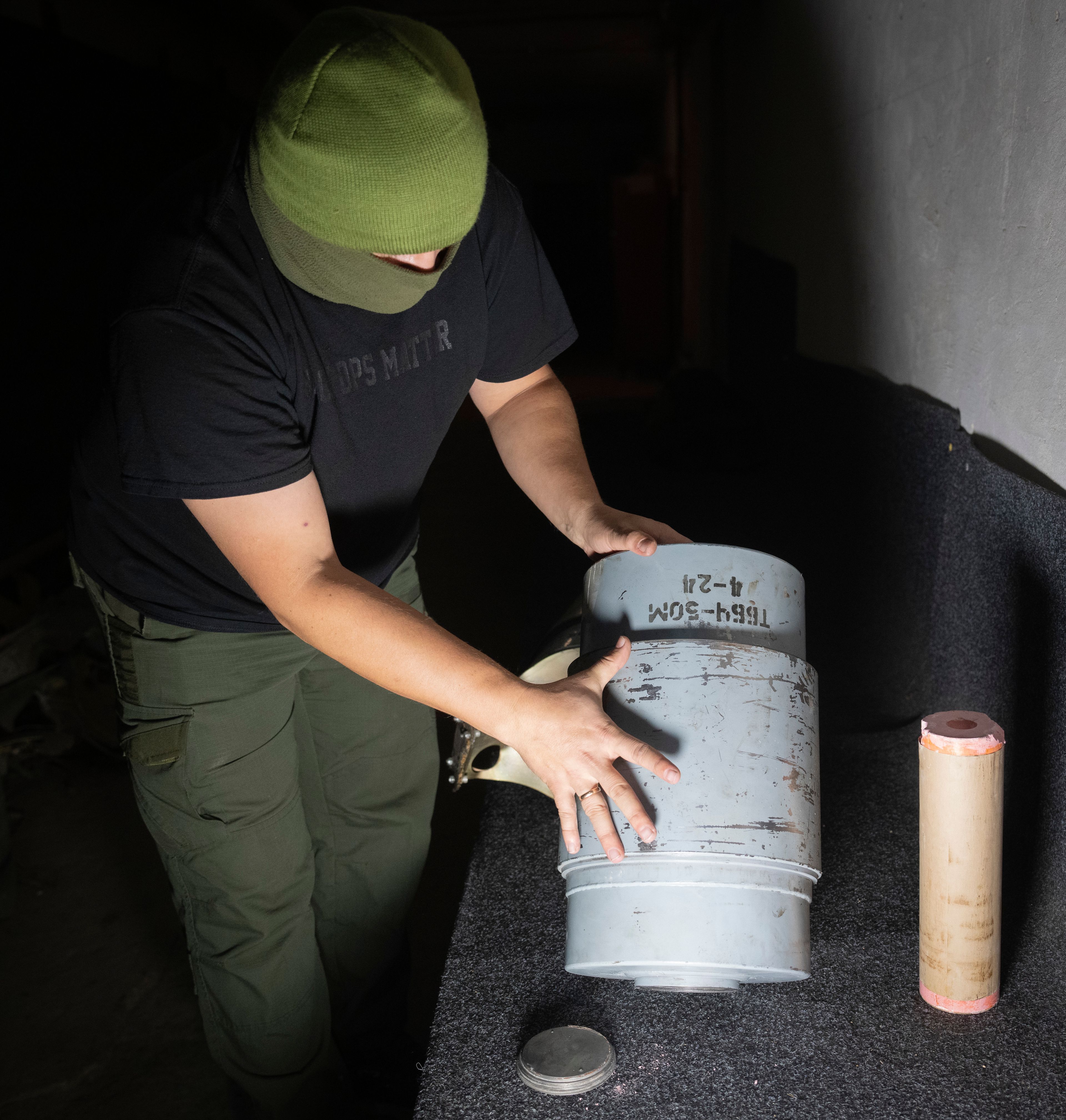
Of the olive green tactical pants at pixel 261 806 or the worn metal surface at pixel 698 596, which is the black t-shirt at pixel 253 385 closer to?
the olive green tactical pants at pixel 261 806

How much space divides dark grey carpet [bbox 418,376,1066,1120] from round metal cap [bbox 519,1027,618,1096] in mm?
14

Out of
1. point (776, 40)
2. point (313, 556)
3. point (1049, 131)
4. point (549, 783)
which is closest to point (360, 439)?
point (313, 556)

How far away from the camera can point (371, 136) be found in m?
0.80

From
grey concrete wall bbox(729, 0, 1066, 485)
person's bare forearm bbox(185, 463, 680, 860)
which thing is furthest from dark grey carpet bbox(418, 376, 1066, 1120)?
person's bare forearm bbox(185, 463, 680, 860)

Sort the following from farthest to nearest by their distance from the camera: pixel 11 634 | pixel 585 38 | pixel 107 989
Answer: pixel 585 38
pixel 11 634
pixel 107 989

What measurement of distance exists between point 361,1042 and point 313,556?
848 millimetres

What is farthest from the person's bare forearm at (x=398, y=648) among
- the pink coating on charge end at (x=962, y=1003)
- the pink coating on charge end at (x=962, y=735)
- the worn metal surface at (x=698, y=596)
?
the pink coating on charge end at (x=962, y=1003)

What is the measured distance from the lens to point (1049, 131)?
123cm

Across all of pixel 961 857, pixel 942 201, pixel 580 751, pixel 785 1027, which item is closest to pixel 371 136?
pixel 580 751

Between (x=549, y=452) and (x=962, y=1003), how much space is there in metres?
→ 0.82

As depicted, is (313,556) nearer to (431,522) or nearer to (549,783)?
(549,783)

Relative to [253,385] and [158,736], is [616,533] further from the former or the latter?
[158,736]

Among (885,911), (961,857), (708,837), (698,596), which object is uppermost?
(698,596)

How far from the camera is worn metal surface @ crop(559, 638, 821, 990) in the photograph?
97 cm
